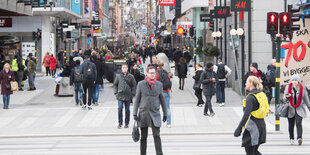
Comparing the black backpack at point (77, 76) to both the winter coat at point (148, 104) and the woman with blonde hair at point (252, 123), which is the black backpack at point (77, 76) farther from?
the woman with blonde hair at point (252, 123)

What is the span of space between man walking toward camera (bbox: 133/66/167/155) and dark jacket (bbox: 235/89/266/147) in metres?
1.74

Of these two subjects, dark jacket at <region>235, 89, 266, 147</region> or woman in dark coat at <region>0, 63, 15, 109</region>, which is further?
woman in dark coat at <region>0, 63, 15, 109</region>

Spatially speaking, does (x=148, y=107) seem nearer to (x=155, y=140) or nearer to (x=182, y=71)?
(x=155, y=140)

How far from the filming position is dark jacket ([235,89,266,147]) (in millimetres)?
9008

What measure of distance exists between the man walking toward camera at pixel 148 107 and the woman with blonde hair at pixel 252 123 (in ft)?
5.70

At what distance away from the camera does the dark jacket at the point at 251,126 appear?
9.01 m

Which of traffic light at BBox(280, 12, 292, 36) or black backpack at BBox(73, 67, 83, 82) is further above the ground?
traffic light at BBox(280, 12, 292, 36)

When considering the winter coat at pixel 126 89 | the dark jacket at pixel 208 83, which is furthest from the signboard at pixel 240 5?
the winter coat at pixel 126 89

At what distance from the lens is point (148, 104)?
1045cm

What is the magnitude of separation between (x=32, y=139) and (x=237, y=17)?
50.2 ft

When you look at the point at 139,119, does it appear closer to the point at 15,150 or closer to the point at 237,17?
the point at 15,150

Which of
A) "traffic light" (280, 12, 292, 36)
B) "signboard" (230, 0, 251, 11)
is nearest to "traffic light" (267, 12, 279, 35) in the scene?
"traffic light" (280, 12, 292, 36)

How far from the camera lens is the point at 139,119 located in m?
10.4

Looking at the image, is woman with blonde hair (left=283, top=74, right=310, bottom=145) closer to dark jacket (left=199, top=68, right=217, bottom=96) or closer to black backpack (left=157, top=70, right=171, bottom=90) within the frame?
black backpack (left=157, top=70, right=171, bottom=90)
